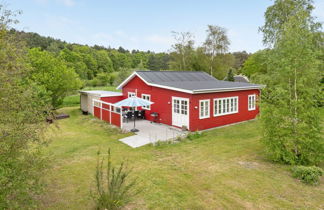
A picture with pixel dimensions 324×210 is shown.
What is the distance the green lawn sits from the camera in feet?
16.4

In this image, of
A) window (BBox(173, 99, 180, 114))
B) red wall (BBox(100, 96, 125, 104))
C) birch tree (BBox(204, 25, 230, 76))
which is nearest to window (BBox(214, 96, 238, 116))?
window (BBox(173, 99, 180, 114))

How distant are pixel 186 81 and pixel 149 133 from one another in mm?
6777

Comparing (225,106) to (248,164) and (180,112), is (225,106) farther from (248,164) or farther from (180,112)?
(248,164)

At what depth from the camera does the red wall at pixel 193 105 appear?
38.3ft

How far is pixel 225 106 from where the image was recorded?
13156mm

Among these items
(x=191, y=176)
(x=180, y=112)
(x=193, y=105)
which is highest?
(x=193, y=105)

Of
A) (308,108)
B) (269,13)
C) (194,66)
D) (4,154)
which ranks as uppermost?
(269,13)

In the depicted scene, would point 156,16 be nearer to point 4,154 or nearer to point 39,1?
point 39,1

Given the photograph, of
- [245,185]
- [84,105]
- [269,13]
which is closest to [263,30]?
[269,13]

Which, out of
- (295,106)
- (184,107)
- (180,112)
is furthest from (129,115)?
(295,106)

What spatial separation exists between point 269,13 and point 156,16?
1141 centimetres

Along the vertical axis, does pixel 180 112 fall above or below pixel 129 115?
above

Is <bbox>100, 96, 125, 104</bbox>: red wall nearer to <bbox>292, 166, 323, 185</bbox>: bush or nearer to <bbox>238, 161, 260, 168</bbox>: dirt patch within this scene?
<bbox>238, 161, 260, 168</bbox>: dirt patch

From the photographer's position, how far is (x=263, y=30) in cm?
2156
